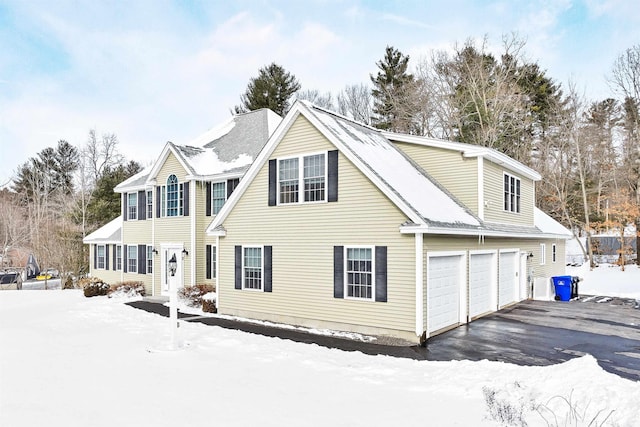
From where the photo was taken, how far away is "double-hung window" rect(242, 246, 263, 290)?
14.0m

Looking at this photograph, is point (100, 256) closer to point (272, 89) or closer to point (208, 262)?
point (208, 262)

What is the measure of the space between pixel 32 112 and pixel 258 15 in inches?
1005

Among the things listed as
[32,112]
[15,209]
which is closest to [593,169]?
[32,112]

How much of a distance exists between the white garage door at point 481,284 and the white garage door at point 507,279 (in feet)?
2.66

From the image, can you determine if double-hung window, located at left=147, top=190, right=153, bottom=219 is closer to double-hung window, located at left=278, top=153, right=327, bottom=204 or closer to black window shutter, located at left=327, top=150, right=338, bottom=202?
double-hung window, located at left=278, top=153, right=327, bottom=204

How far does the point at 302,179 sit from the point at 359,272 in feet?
11.6

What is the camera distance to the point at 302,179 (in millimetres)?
13078

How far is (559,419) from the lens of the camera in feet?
18.8

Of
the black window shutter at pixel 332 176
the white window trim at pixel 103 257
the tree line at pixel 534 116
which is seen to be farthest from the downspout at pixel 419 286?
the tree line at pixel 534 116

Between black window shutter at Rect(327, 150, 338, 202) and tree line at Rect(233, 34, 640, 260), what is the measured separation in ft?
65.8

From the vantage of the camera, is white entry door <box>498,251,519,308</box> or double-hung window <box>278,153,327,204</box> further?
white entry door <box>498,251,519,308</box>

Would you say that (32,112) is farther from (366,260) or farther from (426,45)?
(366,260)

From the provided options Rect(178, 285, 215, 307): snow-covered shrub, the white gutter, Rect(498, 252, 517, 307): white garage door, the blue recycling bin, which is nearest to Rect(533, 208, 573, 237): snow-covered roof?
the blue recycling bin

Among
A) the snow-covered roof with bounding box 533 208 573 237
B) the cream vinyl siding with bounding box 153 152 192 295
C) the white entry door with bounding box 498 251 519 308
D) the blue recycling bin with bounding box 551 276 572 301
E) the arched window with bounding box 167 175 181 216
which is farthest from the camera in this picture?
the snow-covered roof with bounding box 533 208 573 237
